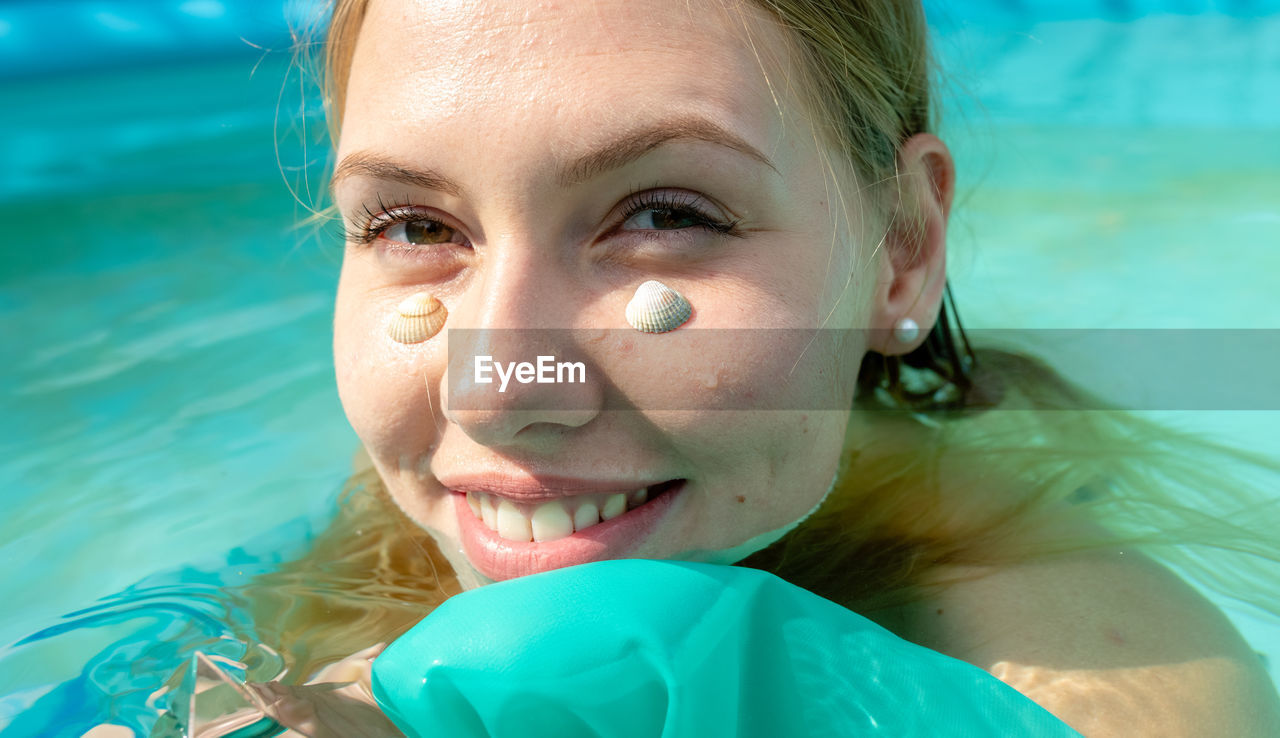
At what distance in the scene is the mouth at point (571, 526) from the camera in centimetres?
184

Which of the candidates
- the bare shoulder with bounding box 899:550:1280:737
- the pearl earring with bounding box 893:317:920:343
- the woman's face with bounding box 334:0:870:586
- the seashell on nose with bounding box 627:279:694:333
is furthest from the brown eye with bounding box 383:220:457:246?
the bare shoulder with bounding box 899:550:1280:737

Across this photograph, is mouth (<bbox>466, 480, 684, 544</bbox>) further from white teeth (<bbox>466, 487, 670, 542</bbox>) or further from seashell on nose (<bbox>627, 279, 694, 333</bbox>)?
seashell on nose (<bbox>627, 279, 694, 333</bbox>)

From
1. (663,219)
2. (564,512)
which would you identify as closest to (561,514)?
(564,512)

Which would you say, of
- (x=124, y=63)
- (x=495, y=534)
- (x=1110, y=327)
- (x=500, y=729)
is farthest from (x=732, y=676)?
(x=124, y=63)

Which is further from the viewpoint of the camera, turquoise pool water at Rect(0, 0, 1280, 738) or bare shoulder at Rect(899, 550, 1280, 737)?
turquoise pool water at Rect(0, 0, 1280, 738)

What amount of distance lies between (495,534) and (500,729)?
0.42 m

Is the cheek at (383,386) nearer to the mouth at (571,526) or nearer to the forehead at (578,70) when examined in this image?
the mouth at (571,526)

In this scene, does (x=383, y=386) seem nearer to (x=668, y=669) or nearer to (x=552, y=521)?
(x=552, y=521)

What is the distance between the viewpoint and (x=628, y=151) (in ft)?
5.63

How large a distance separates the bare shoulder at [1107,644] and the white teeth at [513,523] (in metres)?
0.79

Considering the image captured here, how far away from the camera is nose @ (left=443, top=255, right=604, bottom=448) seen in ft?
5.46

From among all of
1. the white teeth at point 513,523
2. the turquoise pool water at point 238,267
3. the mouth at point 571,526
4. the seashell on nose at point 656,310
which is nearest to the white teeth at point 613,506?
the mouth at point 571,526

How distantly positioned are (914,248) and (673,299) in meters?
0.73

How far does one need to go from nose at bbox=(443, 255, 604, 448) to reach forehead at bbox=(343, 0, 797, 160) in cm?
22
